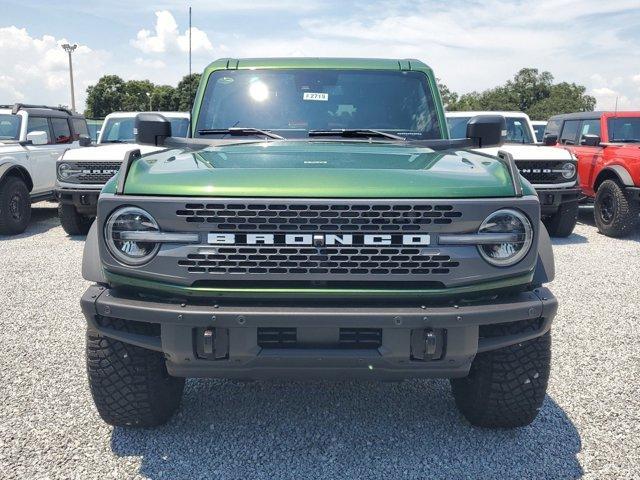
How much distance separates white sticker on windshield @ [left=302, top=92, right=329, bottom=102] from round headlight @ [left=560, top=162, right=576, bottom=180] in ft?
19.0

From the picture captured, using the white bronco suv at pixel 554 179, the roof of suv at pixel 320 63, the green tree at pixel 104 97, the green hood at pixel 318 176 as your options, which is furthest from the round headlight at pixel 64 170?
the green tree at pixel 104 97

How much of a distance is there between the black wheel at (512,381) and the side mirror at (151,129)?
2341 millimetres

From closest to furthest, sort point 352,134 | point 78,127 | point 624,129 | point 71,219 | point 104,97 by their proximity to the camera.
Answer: point 352,134
point 71,219
point 624,129
point 78,127
point 104,97

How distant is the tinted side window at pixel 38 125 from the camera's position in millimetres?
9711

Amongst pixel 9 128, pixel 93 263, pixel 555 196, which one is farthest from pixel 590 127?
pixel 93 263

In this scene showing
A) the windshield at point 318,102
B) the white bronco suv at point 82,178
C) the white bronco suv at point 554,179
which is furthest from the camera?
the white bronco suv at point 554,179

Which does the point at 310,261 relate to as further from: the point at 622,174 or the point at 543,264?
the point at 622,174

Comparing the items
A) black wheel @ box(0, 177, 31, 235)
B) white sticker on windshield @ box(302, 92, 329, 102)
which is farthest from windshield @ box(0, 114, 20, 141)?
white sticker on windshield @ box(302, 92, 329, 102)

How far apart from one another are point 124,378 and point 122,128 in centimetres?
816

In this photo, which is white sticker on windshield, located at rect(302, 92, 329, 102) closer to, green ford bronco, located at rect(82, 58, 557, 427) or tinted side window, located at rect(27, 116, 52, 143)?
green ford bronco, located at rect(82, 58, 557, 427)

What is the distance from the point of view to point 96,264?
262 cm

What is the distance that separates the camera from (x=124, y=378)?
2.78m

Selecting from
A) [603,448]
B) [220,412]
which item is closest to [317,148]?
[220,412]

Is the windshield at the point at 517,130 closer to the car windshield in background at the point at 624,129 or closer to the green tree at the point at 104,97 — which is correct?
the car windshield in background at the point at 624,129
